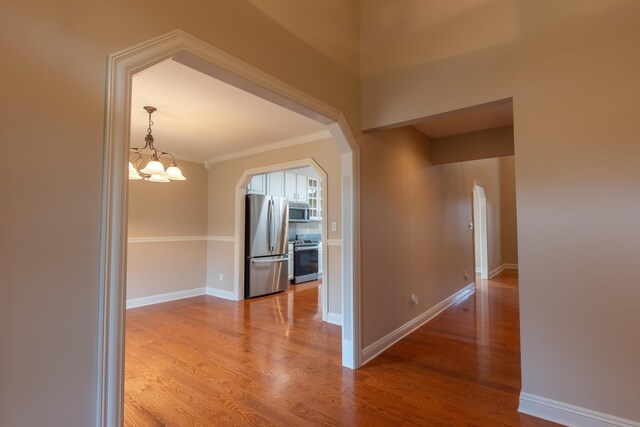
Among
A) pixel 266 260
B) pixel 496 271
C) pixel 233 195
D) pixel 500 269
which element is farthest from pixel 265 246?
pixel 500 269

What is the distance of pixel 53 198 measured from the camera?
3.44 ft

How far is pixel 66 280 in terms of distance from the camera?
1073 millimetres

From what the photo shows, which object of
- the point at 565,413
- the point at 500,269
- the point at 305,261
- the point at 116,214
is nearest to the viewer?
the point at 116,214

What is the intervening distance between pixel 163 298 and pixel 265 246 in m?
1.85

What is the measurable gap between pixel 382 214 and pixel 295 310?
2.27 m

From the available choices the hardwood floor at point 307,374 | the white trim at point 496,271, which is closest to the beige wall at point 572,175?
the hardwood floor at point 307,374

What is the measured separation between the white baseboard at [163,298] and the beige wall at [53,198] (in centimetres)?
407

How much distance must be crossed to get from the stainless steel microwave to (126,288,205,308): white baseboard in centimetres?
230

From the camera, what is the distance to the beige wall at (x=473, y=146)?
12.6 feet

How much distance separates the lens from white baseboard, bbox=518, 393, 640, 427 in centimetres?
176

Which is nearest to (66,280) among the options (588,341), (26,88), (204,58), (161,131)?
(26,88)

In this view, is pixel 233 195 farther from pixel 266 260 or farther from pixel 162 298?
pixel 162 298

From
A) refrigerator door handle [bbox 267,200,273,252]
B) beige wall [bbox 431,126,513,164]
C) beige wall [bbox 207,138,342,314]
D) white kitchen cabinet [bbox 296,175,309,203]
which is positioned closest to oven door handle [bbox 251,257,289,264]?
refrigerator door handle [bbox 267,200,273,252]

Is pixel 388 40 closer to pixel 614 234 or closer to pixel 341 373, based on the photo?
pixel 614 234
